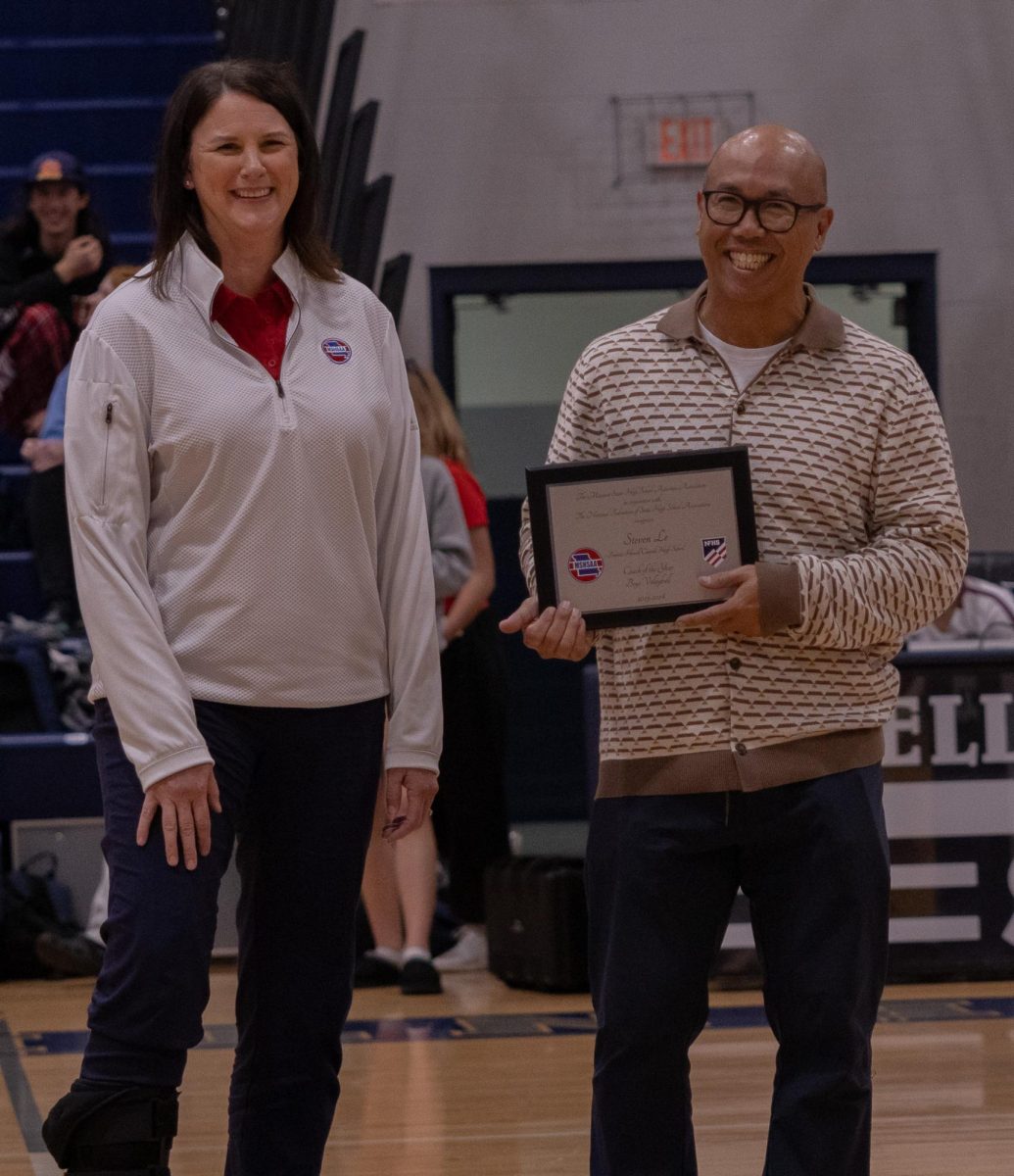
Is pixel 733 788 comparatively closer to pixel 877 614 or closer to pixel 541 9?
pixel 877 614

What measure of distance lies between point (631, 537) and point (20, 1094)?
2.58 metres

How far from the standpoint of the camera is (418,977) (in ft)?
19.2

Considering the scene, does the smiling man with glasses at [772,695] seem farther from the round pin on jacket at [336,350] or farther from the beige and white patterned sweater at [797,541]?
the round pin on jacket at [336,350]

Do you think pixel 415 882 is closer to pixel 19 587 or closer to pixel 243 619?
pixel 19 587

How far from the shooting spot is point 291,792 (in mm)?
2697

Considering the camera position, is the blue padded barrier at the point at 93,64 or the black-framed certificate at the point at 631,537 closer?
the black-framed certificate at the point at 631,537

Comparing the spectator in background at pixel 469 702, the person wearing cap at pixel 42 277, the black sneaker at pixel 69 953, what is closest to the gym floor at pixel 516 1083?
the black sneaker at pixel 69 953

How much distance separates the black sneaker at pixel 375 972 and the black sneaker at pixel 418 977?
16cm

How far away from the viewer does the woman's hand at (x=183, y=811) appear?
99.8 inches

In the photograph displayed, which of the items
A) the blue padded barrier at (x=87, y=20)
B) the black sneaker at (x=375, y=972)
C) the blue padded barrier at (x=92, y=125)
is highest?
the blue padded barrier at (x=87, y=20)

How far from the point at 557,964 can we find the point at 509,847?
85cm

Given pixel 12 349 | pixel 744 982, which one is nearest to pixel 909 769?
pixel 744 982

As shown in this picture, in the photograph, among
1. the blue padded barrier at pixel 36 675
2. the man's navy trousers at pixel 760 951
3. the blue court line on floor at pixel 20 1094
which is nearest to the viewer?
the man's navy trousers at pixel 760 951

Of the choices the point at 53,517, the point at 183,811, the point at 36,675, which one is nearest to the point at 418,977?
the point at 36,675
